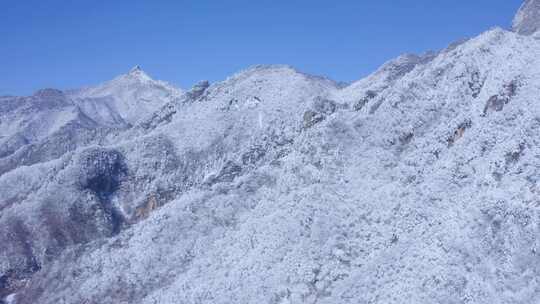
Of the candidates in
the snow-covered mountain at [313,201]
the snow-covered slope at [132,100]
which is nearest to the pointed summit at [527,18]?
the snow-covered mountain at [313,201]

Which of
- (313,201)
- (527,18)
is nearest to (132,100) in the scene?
(527,18)

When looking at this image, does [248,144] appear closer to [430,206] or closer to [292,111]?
[292,111]

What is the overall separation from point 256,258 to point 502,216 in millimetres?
19281

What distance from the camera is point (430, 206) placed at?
39.1 m

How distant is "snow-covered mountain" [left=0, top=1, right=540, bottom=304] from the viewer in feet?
112

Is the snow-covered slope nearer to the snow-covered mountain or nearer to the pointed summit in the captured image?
the snow-covered mountain

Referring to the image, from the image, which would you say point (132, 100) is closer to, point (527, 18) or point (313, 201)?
point (527, 18)

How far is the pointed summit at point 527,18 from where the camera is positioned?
263ft

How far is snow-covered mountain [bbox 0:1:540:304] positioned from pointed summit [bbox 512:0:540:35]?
0.84 m

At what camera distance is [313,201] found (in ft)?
147

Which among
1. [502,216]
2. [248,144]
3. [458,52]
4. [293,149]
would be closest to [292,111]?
[248,144]

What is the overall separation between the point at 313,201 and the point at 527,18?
61.1 metres

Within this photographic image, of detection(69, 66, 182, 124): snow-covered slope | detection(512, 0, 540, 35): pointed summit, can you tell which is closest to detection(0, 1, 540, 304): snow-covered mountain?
detection(512, 0, 540, 35): pointed summit

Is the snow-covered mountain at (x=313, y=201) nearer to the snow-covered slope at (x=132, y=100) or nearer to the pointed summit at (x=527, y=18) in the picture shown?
the pointed summit at (x=527, y=18)
